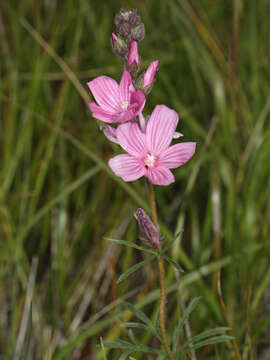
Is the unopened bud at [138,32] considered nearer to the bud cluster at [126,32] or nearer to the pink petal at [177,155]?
the bud cluster at [126,32]

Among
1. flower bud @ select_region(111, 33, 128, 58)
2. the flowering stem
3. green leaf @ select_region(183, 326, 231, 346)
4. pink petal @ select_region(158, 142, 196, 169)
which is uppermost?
flower bud @ select_region(111, 33, 128, 58)

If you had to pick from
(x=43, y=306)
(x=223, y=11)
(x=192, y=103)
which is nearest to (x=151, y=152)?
(x=43, y=306)

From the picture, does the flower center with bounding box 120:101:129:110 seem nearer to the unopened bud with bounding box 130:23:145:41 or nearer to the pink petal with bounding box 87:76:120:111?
the pink petal with bounding box 87:76:120:111

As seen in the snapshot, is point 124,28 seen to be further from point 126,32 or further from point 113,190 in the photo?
point 113,190

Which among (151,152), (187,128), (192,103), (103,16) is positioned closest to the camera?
(151,152)

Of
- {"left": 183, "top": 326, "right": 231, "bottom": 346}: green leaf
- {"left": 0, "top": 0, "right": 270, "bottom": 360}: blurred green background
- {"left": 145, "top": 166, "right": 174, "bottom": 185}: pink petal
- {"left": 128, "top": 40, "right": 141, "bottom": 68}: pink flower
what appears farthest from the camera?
{"left": 0, "top": 0, "right": 270, "bottom": 360}: blurred green background

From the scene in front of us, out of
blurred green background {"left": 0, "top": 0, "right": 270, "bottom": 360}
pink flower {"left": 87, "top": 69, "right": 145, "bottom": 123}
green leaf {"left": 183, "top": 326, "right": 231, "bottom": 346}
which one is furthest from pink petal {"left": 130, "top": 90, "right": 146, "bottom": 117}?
blurred green background {"left": 0, "top": 0, "right": 270, "bottom": 360}

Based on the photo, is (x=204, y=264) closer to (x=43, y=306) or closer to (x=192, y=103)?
(x=43, y=306)
